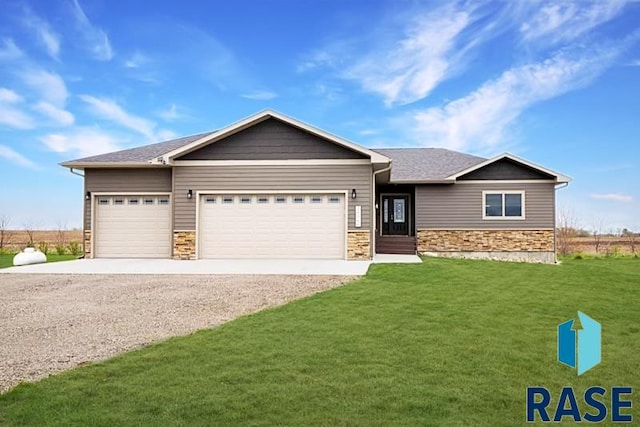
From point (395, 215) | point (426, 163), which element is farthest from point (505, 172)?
point (395, 215)

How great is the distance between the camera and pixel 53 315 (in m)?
7.34

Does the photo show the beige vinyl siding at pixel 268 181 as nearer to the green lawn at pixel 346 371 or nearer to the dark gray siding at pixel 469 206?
the dark gray siding at pixel 469 206

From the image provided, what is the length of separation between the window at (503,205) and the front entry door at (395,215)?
3105 mm

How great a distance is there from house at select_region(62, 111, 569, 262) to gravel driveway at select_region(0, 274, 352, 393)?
3964 mm

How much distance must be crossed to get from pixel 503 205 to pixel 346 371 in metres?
15.9

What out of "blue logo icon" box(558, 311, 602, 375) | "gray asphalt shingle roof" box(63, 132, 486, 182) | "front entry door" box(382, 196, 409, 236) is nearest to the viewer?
"blue logo icon" box(558, 311, 602, 375)

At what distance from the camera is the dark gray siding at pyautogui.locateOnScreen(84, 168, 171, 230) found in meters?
16.1

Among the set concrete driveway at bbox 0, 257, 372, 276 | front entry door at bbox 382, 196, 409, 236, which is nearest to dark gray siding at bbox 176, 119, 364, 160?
concrete driveway at bbox 0, 257, 372, 276

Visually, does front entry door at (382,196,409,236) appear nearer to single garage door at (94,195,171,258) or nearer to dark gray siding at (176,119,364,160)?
dark gray siding at (176,119,364,160)

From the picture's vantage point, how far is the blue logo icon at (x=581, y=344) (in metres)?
4.81

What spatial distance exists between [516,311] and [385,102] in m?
13.2

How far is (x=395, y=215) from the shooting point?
65.7ft

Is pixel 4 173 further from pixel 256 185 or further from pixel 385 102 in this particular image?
pixel 385 102

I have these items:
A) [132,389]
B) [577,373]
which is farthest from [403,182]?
[132,389]
